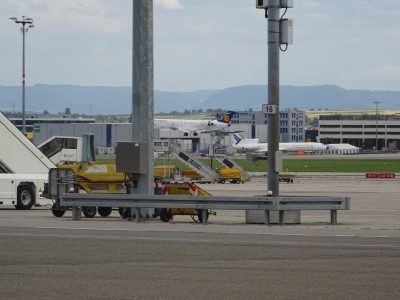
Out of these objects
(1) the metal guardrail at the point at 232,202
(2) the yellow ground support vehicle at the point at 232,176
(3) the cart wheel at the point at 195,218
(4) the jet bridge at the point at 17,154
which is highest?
(4) the jet bridge at the point at 17,154

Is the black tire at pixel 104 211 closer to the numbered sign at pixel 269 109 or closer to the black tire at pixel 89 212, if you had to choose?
the black tire at pixel 89 212

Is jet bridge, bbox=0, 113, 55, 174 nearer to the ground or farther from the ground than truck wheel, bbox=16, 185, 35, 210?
farther from the ground

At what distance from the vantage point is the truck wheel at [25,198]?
34.9 m

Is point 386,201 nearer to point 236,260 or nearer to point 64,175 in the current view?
point 64,175

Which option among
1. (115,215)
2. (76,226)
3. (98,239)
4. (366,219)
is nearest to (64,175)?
(115,215)

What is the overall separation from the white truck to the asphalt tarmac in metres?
6.62

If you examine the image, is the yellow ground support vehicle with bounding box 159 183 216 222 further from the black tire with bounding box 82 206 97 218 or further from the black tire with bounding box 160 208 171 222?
the black tire with bounding box 82 206 97 218

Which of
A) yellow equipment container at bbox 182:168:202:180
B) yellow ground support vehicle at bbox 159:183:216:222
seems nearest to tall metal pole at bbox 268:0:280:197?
yellow ground support vehicle at bbox 159:183:216:222

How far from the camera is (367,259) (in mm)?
17828

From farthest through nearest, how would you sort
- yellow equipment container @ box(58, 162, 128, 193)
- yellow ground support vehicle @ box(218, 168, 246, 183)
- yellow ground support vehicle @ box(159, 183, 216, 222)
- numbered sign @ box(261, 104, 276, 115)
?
yellow ground support vehicle @ box(218, 168, 246, 183)
yellow equipment container @ box(58, 162, 128, 193)
numbered sign @ box(261, 104, 276, 115)
yellow ground support vehicle @ box(159, 183, 216, 222)

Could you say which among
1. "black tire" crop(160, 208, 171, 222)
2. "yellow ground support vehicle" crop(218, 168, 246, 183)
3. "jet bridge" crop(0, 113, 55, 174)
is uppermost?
"jet bridge" crop(0, 113, 55, 174)

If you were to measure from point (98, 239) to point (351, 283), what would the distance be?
8029mm

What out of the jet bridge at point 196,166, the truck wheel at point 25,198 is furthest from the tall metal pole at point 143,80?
the jet bridge at point 196,166

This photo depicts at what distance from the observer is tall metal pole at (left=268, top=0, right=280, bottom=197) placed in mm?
28727
